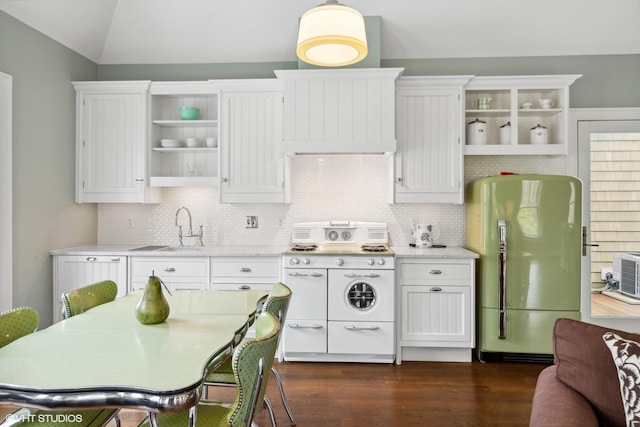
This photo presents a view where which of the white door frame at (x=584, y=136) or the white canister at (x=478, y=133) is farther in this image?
the white door frame at (x=584, y=136)

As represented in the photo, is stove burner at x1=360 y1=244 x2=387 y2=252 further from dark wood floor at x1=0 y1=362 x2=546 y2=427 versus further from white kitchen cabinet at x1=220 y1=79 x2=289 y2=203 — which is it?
dark wood floor at x1=0 y1=362 x2=546 y2=427

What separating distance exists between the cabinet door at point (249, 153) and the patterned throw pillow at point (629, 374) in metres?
2.80

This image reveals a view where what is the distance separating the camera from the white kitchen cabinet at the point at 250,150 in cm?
375

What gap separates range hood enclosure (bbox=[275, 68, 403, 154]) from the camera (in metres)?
3.56

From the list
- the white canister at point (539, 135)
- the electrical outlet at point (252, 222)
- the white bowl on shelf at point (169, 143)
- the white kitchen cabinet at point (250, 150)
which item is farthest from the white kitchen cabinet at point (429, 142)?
the white bowl on shelf at point (169, 143)

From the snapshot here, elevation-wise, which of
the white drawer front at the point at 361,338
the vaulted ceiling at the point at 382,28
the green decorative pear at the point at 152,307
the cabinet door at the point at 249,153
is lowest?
the white drawer front at the point at 361,338

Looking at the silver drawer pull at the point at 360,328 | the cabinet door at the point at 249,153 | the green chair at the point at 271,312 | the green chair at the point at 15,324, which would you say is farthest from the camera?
the cabinet door at the point at 249,153

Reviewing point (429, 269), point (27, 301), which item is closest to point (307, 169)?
point (429, 269)

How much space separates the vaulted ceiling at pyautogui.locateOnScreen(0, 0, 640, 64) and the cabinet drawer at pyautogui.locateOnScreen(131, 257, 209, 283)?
6.66ft

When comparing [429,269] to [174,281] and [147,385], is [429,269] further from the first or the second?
[147,385]

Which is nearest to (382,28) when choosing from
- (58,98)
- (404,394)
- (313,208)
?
(313,208)

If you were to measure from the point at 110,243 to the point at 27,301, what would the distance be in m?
1.01

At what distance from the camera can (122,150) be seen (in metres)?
3.89

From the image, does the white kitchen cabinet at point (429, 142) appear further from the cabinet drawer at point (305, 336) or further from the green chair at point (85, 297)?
the green chair at point (85, 297)
